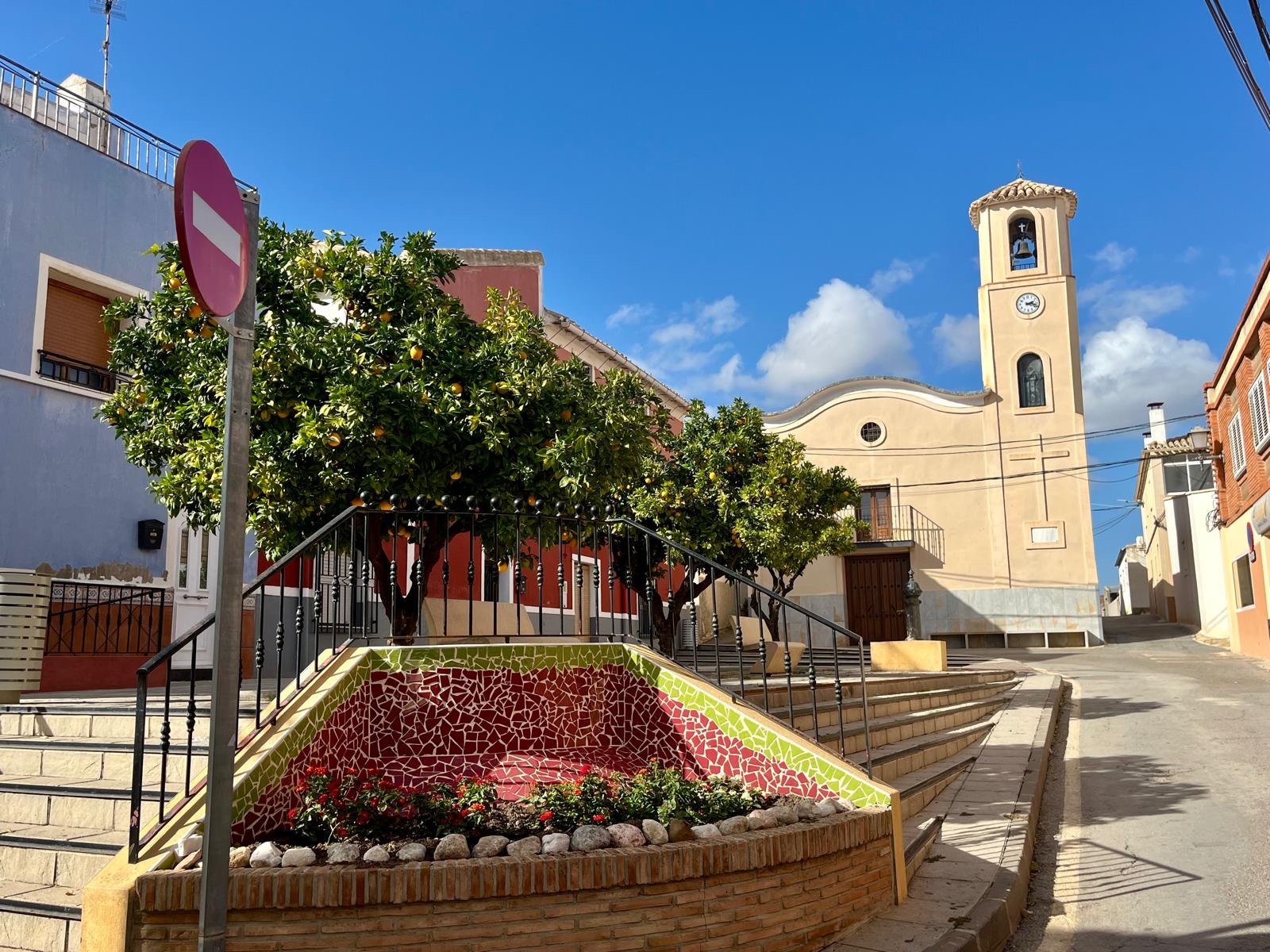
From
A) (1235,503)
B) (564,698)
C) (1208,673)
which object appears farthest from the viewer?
(1235,503)

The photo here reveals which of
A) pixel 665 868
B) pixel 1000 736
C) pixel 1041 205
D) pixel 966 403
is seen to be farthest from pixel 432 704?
pixel 1041 205

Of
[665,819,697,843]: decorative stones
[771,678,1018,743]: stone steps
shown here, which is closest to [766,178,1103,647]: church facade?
[771,678,1018,743]: stone steps

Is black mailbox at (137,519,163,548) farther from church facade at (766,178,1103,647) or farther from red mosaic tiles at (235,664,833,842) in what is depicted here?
church facade at (766,178,1103,647)

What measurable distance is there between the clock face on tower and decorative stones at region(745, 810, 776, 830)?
2660cm

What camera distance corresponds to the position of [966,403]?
2859cm

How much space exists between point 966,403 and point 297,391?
80.8 ft

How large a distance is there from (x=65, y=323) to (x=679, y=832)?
10.9 m

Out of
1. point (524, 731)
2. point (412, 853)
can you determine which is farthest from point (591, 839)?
point (524, 731)

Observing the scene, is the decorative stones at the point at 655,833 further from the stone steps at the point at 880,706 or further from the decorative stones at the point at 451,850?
the stone steps at the point at 880,706

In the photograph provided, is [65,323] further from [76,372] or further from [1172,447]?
[1172,447]

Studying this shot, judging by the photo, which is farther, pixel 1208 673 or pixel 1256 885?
pixel 1208 673

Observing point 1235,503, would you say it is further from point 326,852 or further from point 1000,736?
point 326,852

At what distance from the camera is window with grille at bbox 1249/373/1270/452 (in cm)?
1780

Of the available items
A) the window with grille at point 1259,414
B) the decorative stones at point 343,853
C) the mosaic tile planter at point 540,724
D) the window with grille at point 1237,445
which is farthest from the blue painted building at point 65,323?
the window with grille at point 1237,445
